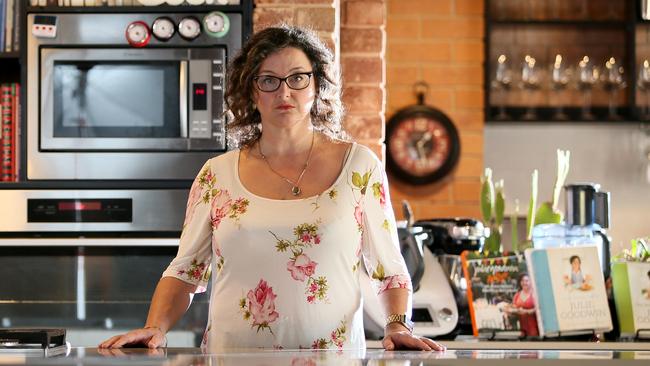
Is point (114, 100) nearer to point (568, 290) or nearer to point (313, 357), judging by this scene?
point (568, 290)


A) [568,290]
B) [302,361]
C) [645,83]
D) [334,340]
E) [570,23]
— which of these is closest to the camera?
[302,361]

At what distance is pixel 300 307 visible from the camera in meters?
1.97

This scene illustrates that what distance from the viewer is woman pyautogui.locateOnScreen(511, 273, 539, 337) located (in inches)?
117

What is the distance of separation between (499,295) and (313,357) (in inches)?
65.0

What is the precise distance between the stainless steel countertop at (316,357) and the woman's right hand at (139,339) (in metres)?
0.13

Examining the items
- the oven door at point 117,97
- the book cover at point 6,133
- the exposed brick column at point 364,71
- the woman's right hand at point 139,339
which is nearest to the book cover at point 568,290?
the exposed brick column at point 364,71

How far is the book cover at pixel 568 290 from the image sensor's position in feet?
9.60

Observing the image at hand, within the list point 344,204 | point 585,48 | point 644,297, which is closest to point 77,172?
point 344,204

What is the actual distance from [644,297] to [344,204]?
1.27 metres


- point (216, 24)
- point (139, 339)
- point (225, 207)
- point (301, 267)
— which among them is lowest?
point (139, 339)

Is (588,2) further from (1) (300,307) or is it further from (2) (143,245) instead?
(1) (300,307)

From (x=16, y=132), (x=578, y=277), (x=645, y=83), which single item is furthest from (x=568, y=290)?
(x=645, y=83)

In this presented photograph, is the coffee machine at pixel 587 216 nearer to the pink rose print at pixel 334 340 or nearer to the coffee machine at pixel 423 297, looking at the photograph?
the coffee machine at pixel 423 297

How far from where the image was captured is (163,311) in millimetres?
1976
